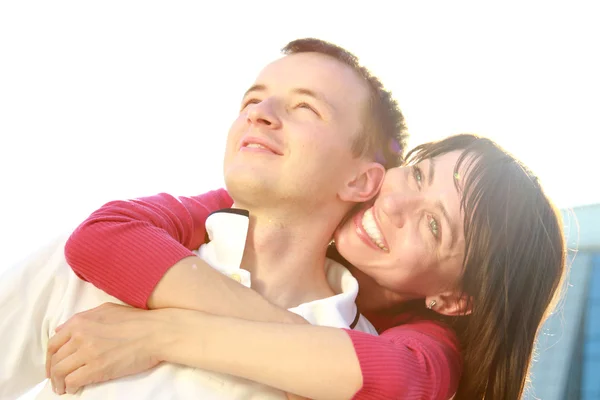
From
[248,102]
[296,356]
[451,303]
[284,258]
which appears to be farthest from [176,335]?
[451,303]

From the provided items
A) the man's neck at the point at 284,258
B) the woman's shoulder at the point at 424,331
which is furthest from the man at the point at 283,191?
the woman's shoulder at the point at 424,331

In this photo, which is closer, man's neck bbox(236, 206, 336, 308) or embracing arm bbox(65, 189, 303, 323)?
embracing arm bbox(65, 189, 303, 323)

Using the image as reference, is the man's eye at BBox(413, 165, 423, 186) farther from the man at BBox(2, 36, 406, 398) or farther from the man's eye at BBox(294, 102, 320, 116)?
the man's eye at BBox(294, 102, 320, 116)

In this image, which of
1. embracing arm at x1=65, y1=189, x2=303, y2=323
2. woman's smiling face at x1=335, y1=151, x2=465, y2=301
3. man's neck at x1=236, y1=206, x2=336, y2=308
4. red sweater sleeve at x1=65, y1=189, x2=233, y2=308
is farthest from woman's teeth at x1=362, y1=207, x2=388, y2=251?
red sweater sleeve at x1=65, y1=189, x2=233, y2=308

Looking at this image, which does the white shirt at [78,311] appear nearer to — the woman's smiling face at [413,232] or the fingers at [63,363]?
the fingers at [63,363]

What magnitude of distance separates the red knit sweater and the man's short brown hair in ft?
1.68

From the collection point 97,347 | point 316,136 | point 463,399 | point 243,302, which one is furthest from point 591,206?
point 97,347

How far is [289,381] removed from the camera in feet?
3.60

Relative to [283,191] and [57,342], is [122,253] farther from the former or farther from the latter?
[283,191]

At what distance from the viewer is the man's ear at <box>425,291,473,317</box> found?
154 cm

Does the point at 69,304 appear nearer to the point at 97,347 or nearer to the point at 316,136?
the point at 97,347

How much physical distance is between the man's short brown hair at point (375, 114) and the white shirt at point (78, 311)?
41 cm

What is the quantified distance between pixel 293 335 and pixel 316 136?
494mm

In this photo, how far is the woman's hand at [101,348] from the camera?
1105 millimetres
